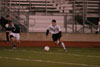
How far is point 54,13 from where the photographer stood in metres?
30.8

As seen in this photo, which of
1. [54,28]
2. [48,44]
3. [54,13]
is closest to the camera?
[54,28]

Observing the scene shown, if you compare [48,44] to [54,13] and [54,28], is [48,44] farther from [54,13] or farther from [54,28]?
[54,13]

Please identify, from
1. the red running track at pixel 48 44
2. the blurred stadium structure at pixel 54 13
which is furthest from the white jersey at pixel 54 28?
the blurred stadium structure at pixel 54 13

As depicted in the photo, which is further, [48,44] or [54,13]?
[54,13]

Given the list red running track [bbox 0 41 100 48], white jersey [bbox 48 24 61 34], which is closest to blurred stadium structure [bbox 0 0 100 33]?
red running track [bbox 0 41 100 48]

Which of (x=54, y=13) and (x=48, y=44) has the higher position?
(x=54, y=13)

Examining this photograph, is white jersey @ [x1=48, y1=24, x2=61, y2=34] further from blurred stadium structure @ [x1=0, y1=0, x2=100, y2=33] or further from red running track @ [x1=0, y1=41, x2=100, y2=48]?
blurred stadium structure @ [x1=0, y1=0, x2=100, y2=33]

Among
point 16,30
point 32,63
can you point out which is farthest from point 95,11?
point 32,63

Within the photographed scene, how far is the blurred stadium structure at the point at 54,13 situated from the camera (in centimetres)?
2864

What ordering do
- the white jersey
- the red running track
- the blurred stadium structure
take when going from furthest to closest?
the blurred stadium structure
the red running track
the white jersey

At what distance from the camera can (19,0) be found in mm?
30156

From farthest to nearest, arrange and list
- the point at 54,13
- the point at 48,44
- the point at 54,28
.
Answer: the point at 54,13, the point at 48,44, the point at 54,28

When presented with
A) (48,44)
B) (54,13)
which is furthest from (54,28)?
(54,13)

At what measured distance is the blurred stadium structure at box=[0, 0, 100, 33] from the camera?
2864 centimetres
